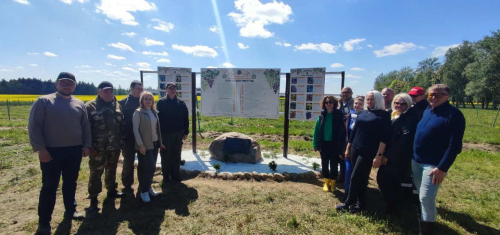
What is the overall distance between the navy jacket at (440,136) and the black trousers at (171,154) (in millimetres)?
4226

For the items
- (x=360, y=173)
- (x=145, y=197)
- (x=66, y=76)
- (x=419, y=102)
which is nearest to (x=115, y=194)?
(x=145, y=197)

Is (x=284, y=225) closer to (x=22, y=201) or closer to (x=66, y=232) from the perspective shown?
(x=66, y=232)

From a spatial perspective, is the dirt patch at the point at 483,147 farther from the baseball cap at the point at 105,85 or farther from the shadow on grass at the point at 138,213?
the baseball cap at the point at 105,85

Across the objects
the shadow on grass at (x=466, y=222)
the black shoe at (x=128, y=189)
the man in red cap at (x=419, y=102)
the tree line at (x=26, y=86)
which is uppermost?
the tree line at (x=26, y=86)

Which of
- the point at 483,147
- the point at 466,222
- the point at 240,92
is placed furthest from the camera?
the point at 483,147

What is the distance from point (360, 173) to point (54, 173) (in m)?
4.48

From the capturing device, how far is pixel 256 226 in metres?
3.20

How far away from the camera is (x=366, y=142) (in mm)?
3305

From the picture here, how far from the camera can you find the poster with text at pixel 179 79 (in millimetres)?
6617

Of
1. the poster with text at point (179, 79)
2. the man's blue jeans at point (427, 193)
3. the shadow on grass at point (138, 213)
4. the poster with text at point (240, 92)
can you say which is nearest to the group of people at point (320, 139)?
the man's blue jeans at point (427, 193)

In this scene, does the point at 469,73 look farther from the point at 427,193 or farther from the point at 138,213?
the point at 138,213

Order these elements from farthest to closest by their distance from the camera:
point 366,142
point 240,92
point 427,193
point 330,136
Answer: point 240,92 → point 330,136 → point 366,142 → point 427,193

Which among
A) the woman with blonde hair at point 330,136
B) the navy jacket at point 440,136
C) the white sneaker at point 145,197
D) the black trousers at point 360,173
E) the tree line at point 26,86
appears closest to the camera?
the navy jacket at point 440,136

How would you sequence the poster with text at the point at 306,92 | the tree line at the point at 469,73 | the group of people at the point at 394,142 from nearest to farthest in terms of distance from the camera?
the group of people at the point at 394,142, the poster with text at the point at 306,92, the tree line at the point at 469,73
